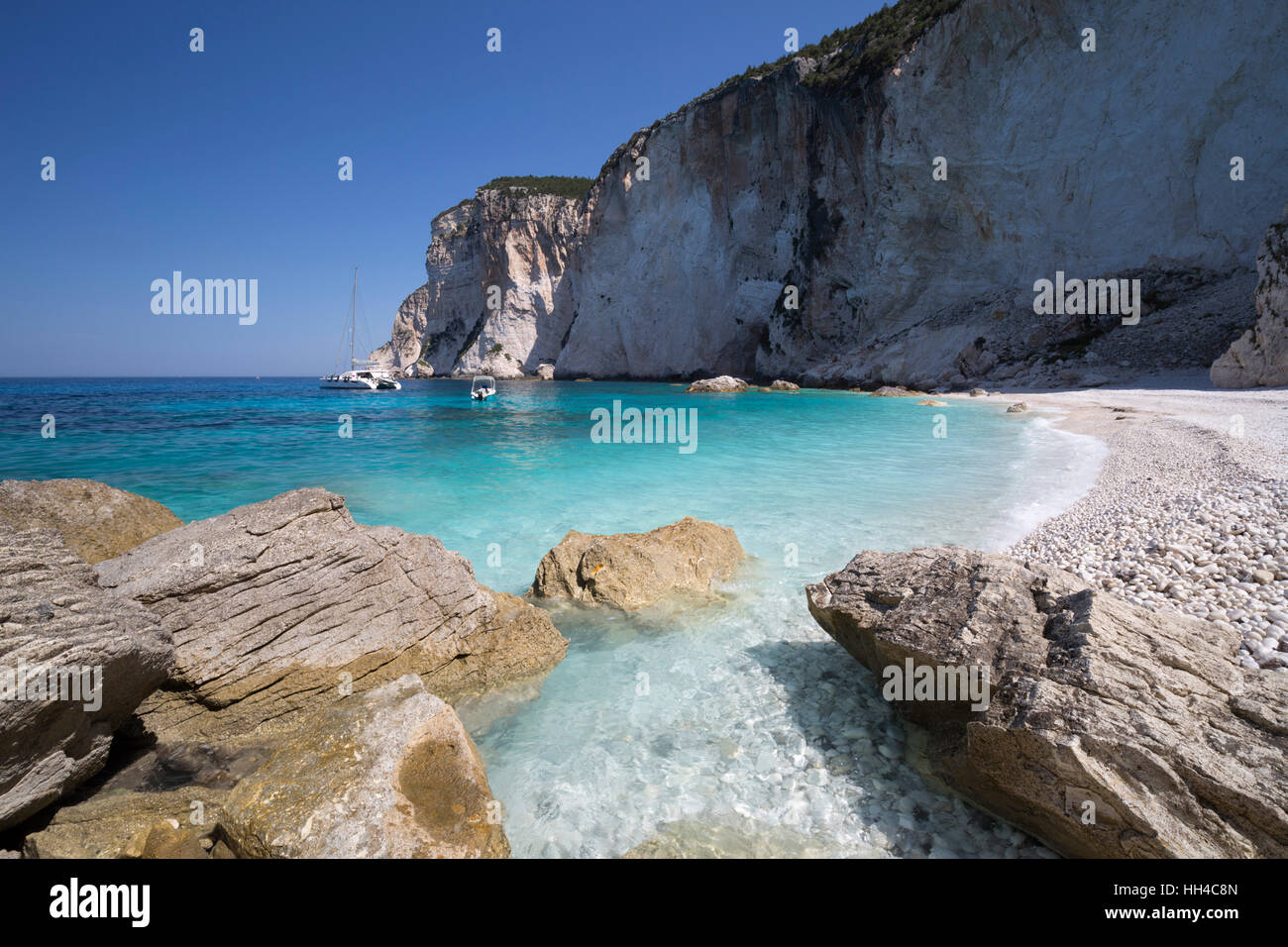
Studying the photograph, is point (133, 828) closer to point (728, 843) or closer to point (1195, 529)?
point (728, 843)

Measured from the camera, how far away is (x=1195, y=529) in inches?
230

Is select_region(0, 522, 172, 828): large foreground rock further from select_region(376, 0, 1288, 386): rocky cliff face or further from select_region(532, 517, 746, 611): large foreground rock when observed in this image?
select_region(376, 0, 1288, 386): rocky cliff face

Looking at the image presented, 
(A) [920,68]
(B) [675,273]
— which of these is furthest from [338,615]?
(B) [675,273]

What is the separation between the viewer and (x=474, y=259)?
8188 cm

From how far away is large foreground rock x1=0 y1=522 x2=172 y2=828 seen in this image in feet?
9.04

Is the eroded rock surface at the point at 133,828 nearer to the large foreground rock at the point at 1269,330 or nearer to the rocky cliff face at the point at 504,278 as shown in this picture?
the large foreground rock at the point at 1269,330

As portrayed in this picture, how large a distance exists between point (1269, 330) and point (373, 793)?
28.4 m

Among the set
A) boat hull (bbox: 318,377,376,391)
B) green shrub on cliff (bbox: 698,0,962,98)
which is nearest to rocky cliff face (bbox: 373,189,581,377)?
boat hull (bbox: 318,377,376,391)

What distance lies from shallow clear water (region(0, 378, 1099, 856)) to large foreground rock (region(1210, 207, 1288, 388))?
7.68 meters

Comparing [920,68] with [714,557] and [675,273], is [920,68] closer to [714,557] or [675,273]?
[675,273]

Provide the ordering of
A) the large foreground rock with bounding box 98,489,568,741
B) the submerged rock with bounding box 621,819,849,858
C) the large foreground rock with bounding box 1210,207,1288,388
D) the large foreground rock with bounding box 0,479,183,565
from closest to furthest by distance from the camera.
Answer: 1. the submerged rock with bounding box 621,819,849,858
2. the large foreground rock with bounding box 98,489,568,741
3. the large foreground rock with bounding box 0,479,183,565
4. the large foreground rock with bounding box 1210,207,1288,388

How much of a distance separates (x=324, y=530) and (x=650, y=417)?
82.7ft

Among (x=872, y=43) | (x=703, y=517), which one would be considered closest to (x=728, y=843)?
(x=703, y=517)
